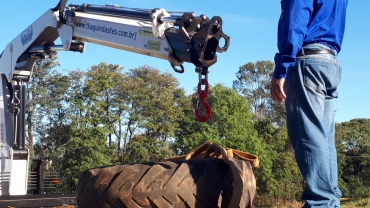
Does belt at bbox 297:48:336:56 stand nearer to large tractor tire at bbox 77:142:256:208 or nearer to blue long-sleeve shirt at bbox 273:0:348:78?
blue long-sleeve shirt at bbox 273:0:348:78

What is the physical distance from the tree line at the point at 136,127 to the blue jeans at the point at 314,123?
33605mm

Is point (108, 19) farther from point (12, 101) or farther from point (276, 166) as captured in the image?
point (276, 166)

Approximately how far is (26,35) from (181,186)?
744cm

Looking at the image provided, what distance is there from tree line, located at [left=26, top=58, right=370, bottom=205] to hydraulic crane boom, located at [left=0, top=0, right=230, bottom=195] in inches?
1027

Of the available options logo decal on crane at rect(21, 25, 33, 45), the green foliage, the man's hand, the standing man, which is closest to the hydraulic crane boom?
logo decal on crane at rect(21, 25, 33, 45)

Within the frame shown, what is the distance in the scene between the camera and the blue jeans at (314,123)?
2.57 metres

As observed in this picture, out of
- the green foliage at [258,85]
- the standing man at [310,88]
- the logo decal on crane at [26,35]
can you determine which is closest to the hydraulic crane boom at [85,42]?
the logo decal on crane at [26,35]

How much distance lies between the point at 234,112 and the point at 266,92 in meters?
14.8

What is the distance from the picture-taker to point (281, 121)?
180 feet

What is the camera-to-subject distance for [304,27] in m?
2.70

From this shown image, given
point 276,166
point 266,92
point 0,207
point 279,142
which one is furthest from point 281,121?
point 0,207

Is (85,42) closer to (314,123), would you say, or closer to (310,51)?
(310,51)

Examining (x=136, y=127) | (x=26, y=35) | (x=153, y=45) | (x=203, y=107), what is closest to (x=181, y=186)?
(x=203, y=107)

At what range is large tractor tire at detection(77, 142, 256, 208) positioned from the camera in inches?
93.7
